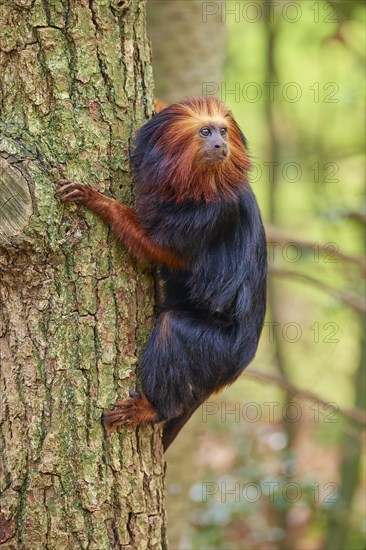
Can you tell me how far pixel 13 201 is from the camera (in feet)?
9.25

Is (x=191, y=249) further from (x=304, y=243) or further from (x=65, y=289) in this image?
(x=304, y=243)

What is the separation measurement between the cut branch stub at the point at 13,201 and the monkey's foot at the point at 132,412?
80cm

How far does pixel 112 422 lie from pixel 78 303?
1.60 feet

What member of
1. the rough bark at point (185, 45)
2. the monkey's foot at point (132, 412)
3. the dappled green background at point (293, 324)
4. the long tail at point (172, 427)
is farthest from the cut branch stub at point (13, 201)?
the rough bark at point (185, 45)

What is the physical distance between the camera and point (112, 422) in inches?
121

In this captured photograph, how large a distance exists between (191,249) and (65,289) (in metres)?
0.62

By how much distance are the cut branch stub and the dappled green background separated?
238 centimetres

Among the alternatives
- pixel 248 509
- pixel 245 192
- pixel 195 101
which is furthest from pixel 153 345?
pixel 248 509

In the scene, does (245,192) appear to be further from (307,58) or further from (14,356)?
(307,58)

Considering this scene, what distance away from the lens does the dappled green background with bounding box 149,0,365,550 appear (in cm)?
604

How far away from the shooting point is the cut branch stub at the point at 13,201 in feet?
9.22

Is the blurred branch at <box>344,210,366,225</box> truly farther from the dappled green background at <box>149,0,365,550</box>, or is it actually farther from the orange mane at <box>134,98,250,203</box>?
the orange mane at <box>134,98,250,203</box>
